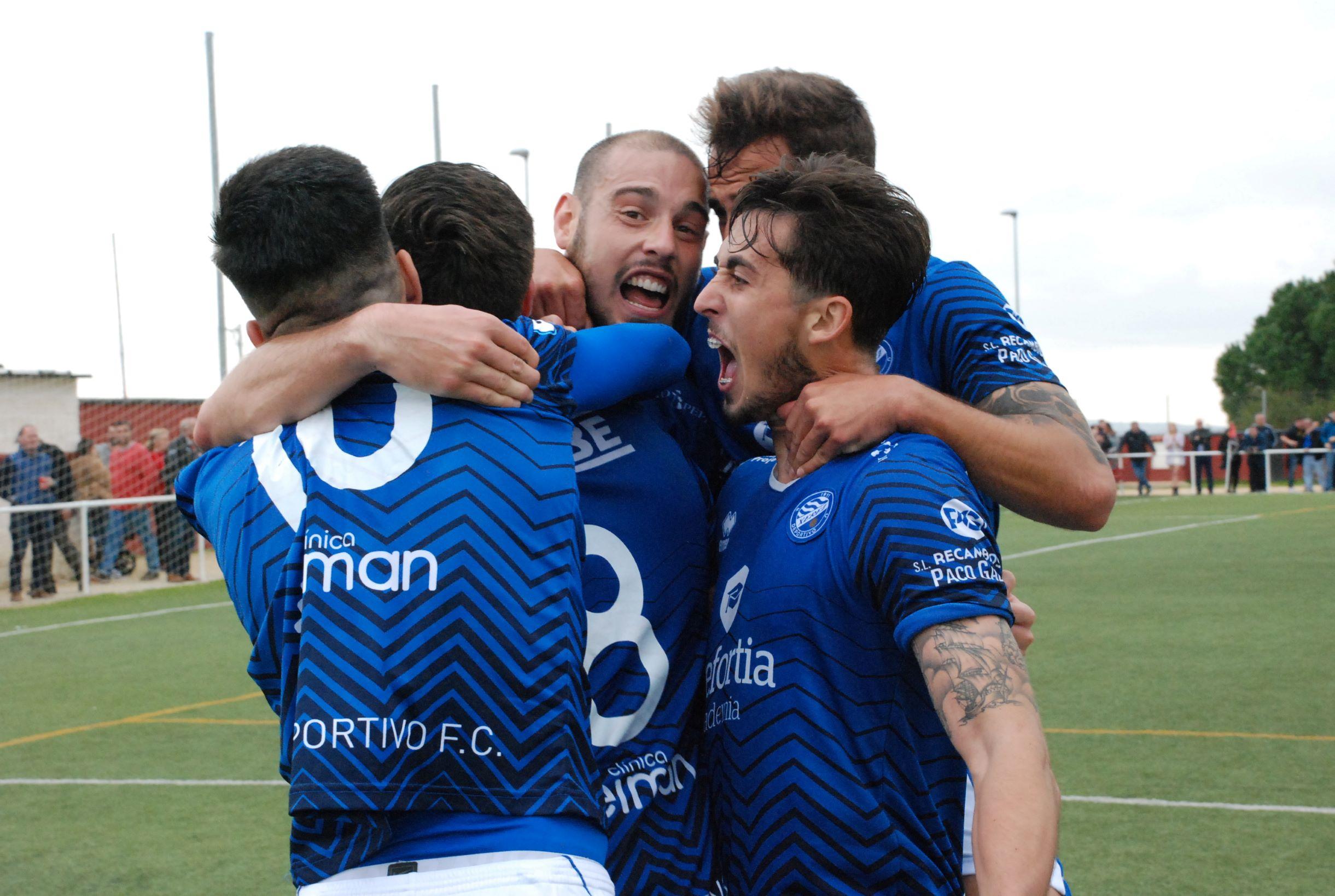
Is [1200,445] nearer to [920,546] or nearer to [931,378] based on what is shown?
[931,378]

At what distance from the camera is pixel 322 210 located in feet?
6.58

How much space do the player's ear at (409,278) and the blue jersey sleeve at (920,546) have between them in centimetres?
82

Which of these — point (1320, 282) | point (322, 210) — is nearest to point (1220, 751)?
point (322, 210)

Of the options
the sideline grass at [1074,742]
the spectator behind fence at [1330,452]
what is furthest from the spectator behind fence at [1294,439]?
the sideline grass at [1074,742]

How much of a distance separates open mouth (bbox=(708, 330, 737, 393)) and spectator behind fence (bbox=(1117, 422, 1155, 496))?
33057 mm

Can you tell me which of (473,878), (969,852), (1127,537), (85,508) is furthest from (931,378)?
(1127,537)

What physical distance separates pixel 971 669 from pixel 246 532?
3.61ft

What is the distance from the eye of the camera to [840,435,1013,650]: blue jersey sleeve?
1.92 m

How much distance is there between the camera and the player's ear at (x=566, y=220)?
313cm

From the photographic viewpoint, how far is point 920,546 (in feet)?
6.34

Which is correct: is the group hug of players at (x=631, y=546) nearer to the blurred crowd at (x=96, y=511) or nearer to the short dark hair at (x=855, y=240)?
the short dark hair at (x=855, y=240)

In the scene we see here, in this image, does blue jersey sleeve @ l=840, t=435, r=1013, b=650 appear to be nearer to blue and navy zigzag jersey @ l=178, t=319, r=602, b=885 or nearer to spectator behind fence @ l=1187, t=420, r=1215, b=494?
blue and navy zigzag jersey @ l=178, t=319, r=602, b=885

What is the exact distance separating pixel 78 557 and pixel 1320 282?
7972 centimetres

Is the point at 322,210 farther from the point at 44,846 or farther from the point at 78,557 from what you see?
the point at 78,557
